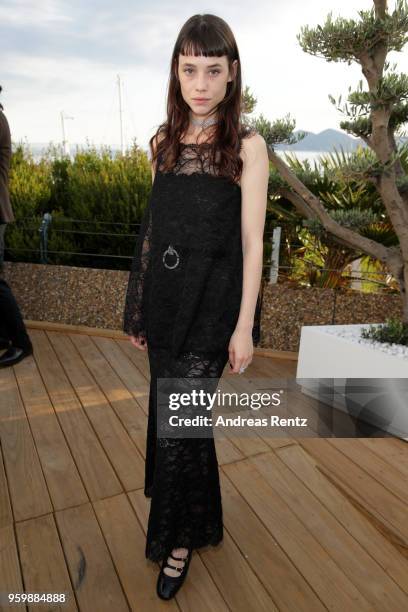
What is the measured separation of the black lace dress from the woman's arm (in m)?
0.04

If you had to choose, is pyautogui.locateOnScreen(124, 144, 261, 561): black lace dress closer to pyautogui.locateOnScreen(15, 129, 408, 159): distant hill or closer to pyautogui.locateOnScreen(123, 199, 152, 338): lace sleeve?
pyautogui.locateOnScreen(123, 199, 152, 338): lace sleeve

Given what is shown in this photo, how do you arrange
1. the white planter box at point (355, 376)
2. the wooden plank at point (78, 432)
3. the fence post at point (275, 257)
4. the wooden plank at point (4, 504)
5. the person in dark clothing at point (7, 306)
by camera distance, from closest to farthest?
the wooden plank at point (4, 504)
the wooden plank at point (78, 432)
the white planter box at point (355, 376)
the person in dark clothing at point (7, 306)
the fence post at point (275, 257)

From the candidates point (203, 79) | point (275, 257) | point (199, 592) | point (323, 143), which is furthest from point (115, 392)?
point (323, 143)

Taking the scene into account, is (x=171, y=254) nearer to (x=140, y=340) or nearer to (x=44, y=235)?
(x=140, y=340)

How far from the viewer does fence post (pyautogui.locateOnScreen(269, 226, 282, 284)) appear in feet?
13.5

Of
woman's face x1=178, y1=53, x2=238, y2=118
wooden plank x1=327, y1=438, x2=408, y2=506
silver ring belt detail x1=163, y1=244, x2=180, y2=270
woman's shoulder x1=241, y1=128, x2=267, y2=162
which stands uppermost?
woman's face x1=178, y1=53, x2=238, y2=118

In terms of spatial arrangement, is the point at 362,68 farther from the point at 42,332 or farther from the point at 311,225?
the point at 42,332

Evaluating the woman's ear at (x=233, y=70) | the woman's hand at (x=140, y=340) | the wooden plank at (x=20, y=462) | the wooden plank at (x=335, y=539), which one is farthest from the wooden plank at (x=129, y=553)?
the woman's ear at (x=233, y=70)

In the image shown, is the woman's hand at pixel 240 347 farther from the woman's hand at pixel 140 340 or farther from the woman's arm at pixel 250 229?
the woman's hand at pixel 140 340

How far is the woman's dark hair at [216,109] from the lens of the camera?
4.47ft

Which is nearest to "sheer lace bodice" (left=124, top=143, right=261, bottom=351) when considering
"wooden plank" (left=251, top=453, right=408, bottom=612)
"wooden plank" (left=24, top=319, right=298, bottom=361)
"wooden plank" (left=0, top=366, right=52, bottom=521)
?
"wooden plank" (left=251, top=453, right=408, bottom=612)

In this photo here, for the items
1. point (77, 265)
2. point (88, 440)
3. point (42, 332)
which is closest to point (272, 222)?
point (77, 265)

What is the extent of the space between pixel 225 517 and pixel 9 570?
0.89 metres

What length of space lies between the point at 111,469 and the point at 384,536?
4.37 feet
